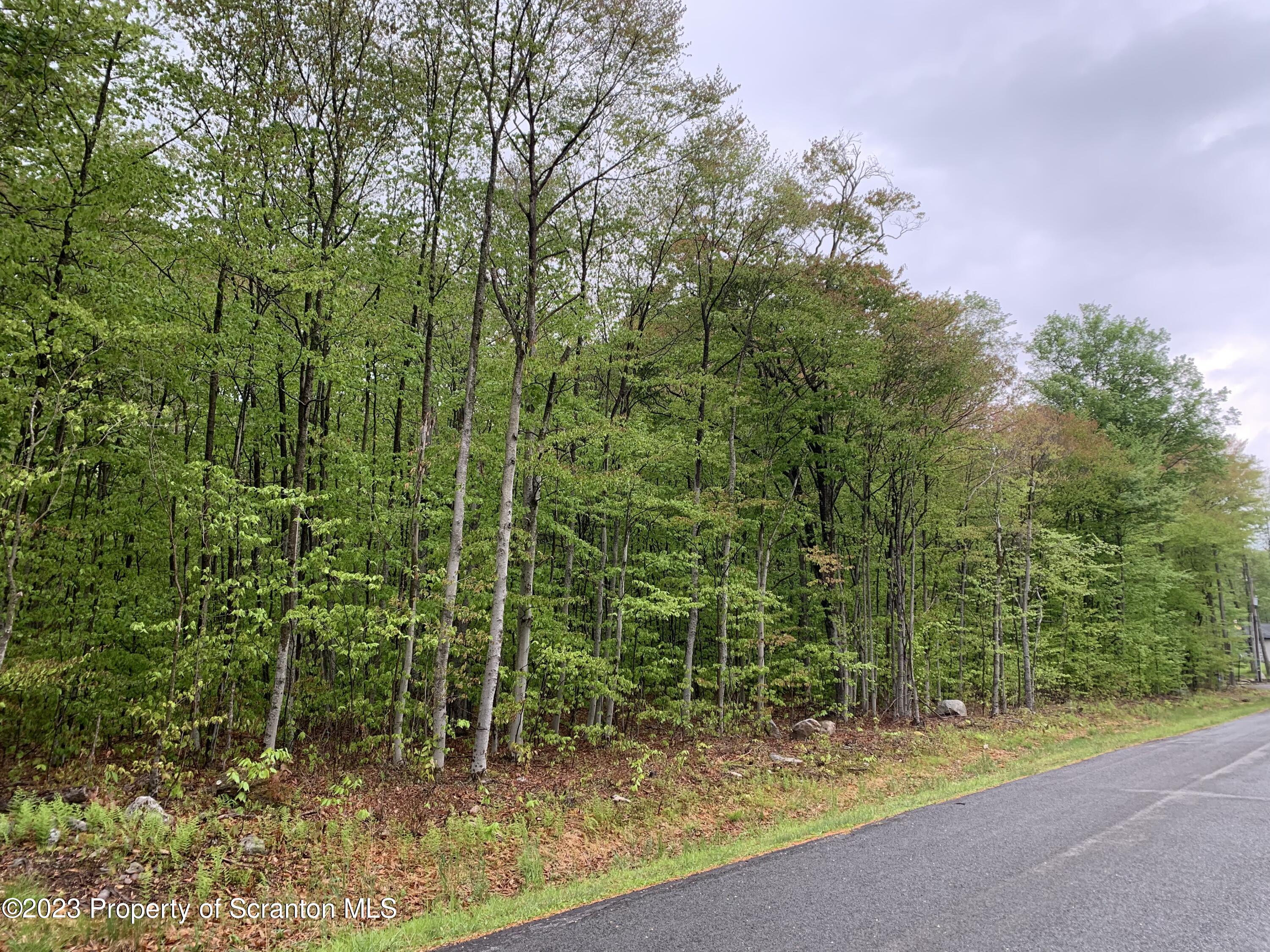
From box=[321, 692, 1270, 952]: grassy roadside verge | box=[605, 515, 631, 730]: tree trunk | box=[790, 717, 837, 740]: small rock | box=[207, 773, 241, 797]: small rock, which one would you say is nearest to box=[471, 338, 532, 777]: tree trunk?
box=[605, 515, 631, 730]: tree trunk

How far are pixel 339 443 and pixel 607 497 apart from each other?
5.33 meters

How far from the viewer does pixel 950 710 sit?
19469 millimetres

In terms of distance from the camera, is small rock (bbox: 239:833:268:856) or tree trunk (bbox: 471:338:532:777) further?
tree trunk (bbox: 471:338:532:777)

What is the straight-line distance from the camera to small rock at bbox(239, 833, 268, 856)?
6.44 metres

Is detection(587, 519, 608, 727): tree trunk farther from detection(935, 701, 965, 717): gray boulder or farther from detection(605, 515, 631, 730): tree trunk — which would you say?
detection(935, 701, 965, 717): gray boulder

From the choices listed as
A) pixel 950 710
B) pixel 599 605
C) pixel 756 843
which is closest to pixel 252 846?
pixel 756 843

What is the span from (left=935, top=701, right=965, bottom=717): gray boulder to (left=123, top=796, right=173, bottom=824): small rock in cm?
1952

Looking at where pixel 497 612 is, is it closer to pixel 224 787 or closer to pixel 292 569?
pixel 292 569

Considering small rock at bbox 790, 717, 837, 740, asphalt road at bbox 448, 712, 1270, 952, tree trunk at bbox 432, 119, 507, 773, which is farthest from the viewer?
small rock at bbox 790, 717, 837, 740

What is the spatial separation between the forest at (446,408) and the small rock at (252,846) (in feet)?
4.18

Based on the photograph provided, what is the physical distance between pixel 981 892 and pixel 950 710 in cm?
1672

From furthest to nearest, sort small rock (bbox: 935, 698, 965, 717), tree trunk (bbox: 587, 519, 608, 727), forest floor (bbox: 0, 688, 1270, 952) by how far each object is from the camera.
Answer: small rock (bbox: 935, 698, 965, 717), tree trunk (bbox: 587, 519, 608, 727), forest floor (bbox: 0, 688, 1270, 952)

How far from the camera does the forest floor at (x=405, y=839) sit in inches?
200

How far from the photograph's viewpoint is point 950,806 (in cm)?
838
